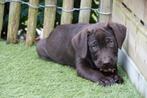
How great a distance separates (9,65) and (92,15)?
1.24m

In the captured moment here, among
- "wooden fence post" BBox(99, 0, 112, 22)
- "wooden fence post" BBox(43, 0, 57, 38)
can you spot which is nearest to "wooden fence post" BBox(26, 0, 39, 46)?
"wooden fence post" BBox(43, 0, 57, 38)

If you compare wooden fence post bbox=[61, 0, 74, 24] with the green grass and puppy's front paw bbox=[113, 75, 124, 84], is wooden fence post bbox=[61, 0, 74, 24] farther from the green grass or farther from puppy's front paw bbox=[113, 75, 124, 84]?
puppy's front paw bbox=[113, 75, 124, 84]

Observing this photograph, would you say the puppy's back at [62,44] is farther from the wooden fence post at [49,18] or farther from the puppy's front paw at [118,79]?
the puppy's front paw at [118,79]

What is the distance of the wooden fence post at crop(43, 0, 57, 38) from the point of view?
4984 mm

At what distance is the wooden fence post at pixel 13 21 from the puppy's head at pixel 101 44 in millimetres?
1177

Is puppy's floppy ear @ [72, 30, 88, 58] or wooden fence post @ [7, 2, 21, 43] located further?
wooden fence post @ [7, 2, 21, 43]

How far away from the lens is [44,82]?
407cm

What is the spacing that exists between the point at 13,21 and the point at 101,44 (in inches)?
59.0

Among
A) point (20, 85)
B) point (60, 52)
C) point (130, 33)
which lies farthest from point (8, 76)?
point (130, 33)

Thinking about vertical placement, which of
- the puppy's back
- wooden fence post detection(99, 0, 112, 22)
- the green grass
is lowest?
the green grass

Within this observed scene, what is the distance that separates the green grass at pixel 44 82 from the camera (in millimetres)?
3809

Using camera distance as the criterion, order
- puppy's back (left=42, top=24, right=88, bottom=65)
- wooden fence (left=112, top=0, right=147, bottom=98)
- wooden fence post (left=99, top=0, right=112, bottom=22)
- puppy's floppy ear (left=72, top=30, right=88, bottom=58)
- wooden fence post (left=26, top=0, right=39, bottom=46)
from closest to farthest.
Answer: wooden fence (left=112, top=0, right=147, bottom=98)
puppy's floppy ear (left=72, top=30, right=88, bottom=58)
puppy's back (left=42, top=24, right=88, bottom=65)
wooden fence post (left=99, top=0, right=112, bottom=22)
wooden fence post (left=26, top=0, right=39, bottom=46)

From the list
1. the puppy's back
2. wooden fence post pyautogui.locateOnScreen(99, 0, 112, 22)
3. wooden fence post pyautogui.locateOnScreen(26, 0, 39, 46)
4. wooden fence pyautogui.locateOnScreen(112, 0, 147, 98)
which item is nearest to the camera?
wooden fence pyautogui.locateOnScreen(112, 0, 147, 98)

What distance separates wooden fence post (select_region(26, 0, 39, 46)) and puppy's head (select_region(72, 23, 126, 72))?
3.34 ft
